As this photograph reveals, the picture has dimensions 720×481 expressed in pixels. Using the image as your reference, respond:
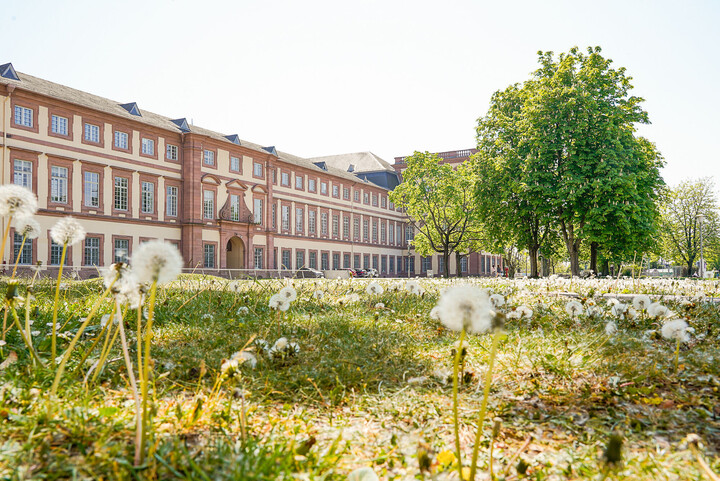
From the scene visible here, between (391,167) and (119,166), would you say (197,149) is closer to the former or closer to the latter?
(119,166)

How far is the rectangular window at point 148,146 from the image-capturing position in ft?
117

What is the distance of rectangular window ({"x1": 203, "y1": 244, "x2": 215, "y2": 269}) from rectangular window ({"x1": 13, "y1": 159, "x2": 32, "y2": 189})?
12927 millimetres

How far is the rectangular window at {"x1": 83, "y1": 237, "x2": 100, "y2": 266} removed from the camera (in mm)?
32000

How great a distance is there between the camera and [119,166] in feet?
111

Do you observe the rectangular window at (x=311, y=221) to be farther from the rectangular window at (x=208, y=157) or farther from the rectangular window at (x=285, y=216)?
the rectangular window at (x=208, y=157)

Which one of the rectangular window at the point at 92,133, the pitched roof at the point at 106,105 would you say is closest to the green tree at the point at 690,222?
the pitched roof at the point at 106,105

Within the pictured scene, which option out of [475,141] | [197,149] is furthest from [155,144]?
[475,141]

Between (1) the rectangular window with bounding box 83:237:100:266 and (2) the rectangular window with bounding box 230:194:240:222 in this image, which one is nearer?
(1) the rectangular window with bounding box 83:237:100:266

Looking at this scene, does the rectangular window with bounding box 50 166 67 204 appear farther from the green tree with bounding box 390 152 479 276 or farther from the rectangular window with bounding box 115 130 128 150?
the green tree with bounding box 390 152 479 276

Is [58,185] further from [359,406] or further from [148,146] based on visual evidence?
[359,406]

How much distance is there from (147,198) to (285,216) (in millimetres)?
15053

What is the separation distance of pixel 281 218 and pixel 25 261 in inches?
901

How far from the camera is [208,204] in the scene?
39656 millimetres

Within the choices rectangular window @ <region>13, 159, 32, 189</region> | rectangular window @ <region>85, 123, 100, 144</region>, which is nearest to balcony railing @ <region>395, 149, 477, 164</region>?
rectangular window @ <region>85, 123, 100, 144</region>
